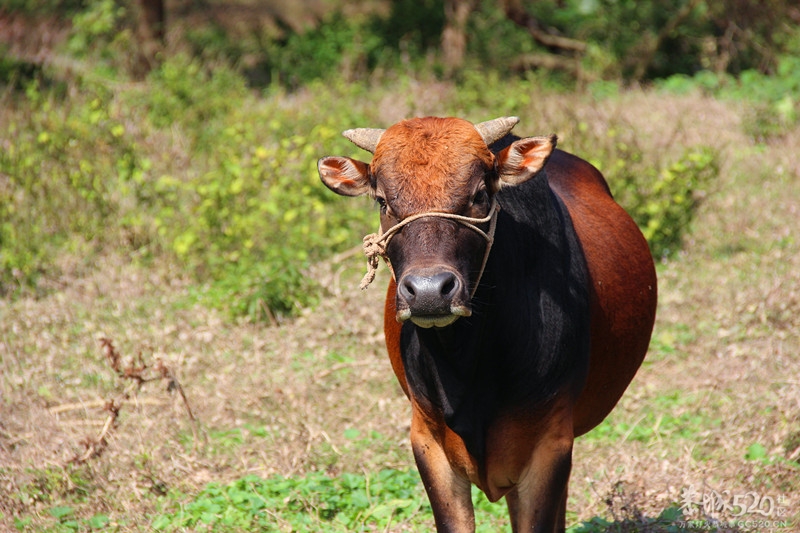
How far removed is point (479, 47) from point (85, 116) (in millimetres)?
8192

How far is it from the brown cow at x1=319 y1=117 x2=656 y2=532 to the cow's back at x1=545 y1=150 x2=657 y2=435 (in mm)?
77

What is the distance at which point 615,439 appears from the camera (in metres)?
5.80

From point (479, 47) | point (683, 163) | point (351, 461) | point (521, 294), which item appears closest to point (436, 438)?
point (521, 294)

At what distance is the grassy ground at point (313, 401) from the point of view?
5.05 metres

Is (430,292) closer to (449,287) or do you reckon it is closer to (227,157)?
(449,287)

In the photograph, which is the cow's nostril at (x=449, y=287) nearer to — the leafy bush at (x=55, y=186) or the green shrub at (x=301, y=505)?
the green shrub at (x=301, y=505)

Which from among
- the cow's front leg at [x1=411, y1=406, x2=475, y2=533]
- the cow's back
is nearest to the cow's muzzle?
the cow's front leg at [x1=411, y1=406, x2=475, y2=533]

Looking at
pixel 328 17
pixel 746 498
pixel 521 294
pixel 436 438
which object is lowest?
pixel 328 17

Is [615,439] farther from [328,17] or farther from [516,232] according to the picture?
[328,17]

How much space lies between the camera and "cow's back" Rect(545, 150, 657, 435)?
4.16m

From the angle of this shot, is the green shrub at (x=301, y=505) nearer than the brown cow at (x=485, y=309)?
No

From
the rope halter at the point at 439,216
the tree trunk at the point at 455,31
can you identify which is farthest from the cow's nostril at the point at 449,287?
the tree trunk at the point at 455,31

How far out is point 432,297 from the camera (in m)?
3.02

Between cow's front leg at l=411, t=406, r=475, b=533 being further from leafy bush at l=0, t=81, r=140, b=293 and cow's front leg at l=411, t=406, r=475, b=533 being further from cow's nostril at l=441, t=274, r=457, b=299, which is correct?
leafy bush at l=0, t=81, r=140, b=293
